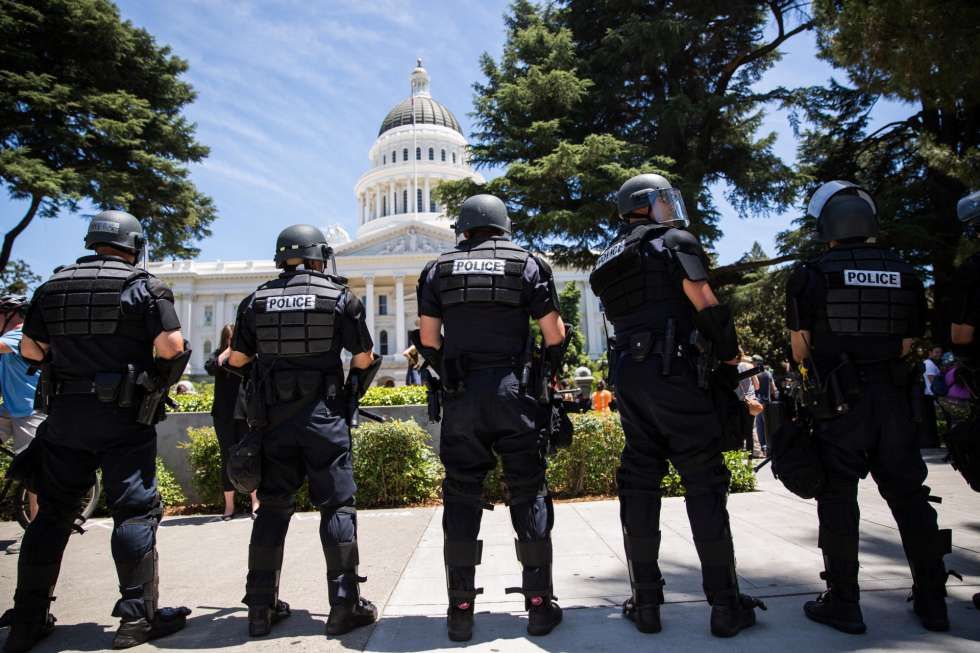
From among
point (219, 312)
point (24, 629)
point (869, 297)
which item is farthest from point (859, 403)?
point (219, 312)

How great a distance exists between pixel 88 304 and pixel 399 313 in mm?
61800

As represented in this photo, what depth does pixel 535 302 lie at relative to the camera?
303 cm

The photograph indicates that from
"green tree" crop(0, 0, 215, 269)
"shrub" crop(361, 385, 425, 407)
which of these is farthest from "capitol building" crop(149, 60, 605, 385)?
"shrub" crop(361, 385, 425, 407)

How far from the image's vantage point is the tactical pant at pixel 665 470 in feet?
8.80

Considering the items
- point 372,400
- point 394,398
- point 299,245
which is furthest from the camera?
point 372,400

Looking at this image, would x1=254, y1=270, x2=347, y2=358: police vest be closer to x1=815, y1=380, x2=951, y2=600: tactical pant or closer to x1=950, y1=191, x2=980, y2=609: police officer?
x1=815, y1=380, x2=951, y2=600: tactical pant

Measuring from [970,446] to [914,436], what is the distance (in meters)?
0.38

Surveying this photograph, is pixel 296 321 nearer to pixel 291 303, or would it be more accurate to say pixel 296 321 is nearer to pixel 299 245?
pixel 291 303

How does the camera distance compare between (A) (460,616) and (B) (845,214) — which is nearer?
(A) (460,616)

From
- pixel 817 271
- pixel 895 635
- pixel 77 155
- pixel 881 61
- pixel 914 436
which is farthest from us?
pixel 77 155

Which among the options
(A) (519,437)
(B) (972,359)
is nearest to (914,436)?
(B) (972,359)

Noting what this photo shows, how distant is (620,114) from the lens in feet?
54.6

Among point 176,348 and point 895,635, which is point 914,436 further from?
point 176,348

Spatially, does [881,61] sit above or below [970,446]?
above
